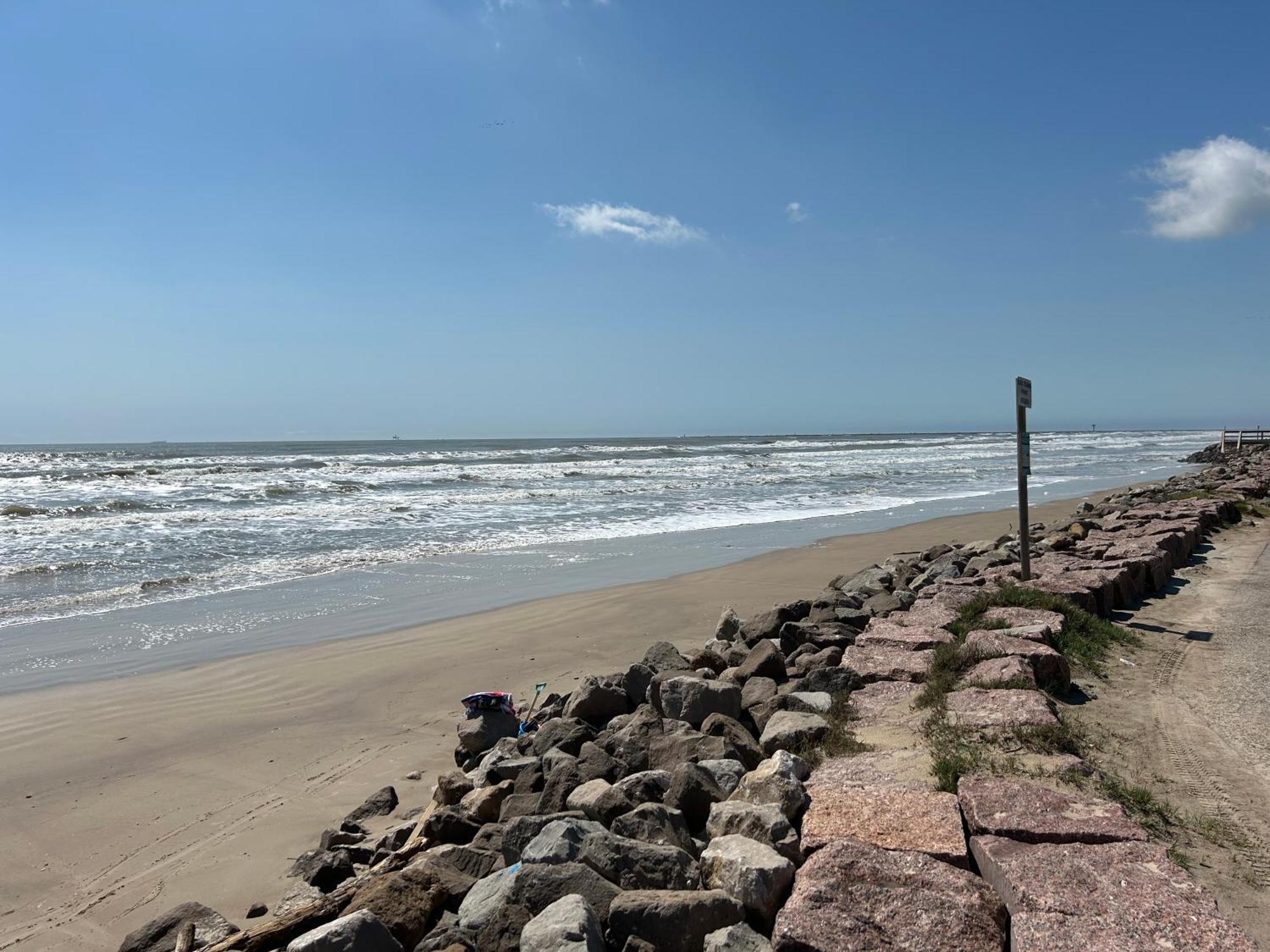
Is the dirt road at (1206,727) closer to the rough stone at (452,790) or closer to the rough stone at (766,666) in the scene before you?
the rough stone at (766,666)

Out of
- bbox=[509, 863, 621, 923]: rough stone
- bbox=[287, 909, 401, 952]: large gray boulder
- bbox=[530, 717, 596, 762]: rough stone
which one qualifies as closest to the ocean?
bbox=[530, 717, 596, 762]: rough stone

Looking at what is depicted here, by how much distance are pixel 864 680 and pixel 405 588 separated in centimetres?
722

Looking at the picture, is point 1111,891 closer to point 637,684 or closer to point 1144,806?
point 1144,806

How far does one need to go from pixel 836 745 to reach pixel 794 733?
0.24 meters

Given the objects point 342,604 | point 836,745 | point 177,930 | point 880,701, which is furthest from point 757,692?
point 342,604

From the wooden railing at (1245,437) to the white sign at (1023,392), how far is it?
146ft

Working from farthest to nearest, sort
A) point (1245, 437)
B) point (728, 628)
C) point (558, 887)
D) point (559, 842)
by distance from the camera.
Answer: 1. point (1245, 437)
2. point (728, 628)
3. point (559, 842)
4. point (558, 887)

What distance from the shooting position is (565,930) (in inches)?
96.9

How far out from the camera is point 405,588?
10.7 m

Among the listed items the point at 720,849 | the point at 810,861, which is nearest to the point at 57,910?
the point at 720,849

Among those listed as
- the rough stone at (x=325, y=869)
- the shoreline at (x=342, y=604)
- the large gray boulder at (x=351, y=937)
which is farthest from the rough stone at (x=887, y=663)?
the shoreline at (x=342, y=604)

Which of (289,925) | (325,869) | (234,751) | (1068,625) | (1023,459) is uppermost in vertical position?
(1023,459)

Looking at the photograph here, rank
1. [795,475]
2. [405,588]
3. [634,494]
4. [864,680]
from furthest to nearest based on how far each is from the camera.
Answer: [795,475]
[634,494]
[405,588]
[864,680]

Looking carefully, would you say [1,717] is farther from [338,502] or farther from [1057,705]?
[338,502]
